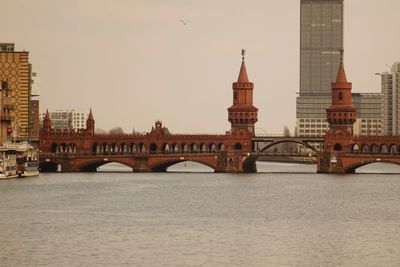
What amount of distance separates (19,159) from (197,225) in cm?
8468

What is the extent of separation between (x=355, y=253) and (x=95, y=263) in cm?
1704

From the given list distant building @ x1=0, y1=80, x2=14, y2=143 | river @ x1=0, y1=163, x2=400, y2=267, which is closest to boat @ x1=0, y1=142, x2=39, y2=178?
distant building @ x1=0, y1=80, x2=14, y2=143

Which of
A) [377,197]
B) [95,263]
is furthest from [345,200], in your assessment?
[95,263]

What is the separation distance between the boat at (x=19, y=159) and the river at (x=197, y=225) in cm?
1182

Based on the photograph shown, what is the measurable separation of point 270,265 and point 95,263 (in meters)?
10.4

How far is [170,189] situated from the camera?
156 m

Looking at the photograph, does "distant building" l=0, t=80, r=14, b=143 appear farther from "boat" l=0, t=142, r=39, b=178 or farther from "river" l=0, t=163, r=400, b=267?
"river" l=0, t=163, r=400, b=267

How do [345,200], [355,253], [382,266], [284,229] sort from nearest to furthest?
1. [382,266]
2. [355,253]
3. [284,229]
4. [345,200]

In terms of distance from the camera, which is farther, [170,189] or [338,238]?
[170,189]

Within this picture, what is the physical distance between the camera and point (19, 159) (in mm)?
184750

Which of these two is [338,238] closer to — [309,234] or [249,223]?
[309,234]

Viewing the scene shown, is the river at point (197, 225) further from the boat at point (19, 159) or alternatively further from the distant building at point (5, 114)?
the distant building at point (5, 114)

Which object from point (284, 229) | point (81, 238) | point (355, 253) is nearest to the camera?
point (355, 253)

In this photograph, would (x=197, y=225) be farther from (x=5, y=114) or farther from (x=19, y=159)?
(x=5, y=114)
